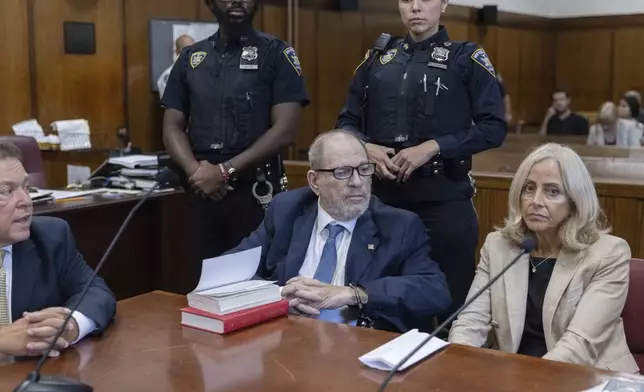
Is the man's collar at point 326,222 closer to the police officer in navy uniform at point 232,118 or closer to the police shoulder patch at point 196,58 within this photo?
the police officer in navy uniform at point 232,118

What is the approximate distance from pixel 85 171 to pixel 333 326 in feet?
11.5

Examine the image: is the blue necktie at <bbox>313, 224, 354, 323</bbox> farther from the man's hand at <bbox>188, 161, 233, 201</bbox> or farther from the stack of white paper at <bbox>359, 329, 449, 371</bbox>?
the man's hand at <bbox>188, 161, 233, 201</bbox>

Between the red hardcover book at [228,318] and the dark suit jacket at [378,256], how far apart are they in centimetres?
33

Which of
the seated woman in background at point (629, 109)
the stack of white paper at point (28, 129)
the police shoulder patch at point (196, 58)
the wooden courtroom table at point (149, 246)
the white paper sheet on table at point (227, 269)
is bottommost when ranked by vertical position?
the wooden courtroom table at point (149, 246)

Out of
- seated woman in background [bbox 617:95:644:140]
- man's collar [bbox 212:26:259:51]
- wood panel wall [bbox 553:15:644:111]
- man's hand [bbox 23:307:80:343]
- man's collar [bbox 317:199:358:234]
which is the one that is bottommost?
man's hand [bbox 23:307:80:343]

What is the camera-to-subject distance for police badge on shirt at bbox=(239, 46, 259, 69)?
3189mm

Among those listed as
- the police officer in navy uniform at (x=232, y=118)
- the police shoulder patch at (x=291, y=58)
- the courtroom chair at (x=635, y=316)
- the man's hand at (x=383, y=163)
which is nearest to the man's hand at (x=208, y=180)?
the police officer in navy uniform at (x=232, y=118)

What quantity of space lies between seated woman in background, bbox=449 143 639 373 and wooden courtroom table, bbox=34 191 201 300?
5.93 feet

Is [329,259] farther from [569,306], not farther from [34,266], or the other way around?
[34,266]

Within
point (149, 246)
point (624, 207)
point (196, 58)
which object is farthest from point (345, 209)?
point (624, 207)

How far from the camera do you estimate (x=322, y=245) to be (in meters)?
2.49

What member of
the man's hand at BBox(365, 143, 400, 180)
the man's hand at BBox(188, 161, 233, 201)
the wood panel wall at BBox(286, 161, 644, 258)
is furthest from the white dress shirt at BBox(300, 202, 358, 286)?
the wood panel wall at BBox(286, 161, 644, 258)

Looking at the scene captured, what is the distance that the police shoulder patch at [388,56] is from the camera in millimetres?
2945

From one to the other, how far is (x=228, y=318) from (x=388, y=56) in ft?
4.50
